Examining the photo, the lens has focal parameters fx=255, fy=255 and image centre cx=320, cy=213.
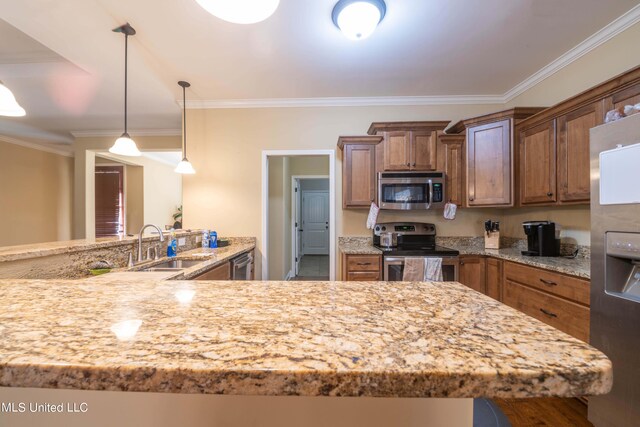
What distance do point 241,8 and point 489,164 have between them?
2693mm

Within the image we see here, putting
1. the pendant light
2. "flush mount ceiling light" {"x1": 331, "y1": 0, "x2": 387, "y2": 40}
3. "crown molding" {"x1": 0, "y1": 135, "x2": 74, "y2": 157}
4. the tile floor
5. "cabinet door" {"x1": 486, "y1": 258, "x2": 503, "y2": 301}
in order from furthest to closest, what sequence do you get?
the tile floor < "crown molding" {"x1": 0, "y1": 135, "x2": 74, "y2": 157} < the pendant light < "cabinet door" {"x1": 486, "y1": 258, "x2": 503, "y2": 301} < "flush mount ceiling light" {"x1": 331, "y1": 0, "x2": 387, "y2": 40}

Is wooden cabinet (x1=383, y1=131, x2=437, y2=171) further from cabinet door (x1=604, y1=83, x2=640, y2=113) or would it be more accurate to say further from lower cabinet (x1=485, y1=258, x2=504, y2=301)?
cabinet door (x1=604, y1=83, x2=640, y2=113)

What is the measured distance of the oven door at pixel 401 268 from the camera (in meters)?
2.54

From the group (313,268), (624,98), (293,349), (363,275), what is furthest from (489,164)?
(313,268)

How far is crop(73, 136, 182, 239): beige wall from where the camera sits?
412cm

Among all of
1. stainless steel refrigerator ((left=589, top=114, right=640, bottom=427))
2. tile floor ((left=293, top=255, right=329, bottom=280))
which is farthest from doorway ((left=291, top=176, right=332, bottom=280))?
stainless steel refrigerator ((left=589, top=114, right=640, bottom=427))

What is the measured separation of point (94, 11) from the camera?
183 centimetres

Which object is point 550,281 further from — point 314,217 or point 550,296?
point 314,217

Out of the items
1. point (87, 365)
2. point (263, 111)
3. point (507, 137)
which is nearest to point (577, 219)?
point (507, 137)

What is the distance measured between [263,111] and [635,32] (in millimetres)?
3326

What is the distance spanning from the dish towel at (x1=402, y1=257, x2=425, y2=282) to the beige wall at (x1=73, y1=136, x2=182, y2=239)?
3971 millimetres

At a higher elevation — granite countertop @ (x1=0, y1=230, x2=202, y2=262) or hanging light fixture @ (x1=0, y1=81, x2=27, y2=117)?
hanging light fixture @ (x1=0, y1=81, x2=27, y2=117)

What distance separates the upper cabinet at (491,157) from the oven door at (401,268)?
0.71 meters

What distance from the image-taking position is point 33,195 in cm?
448
